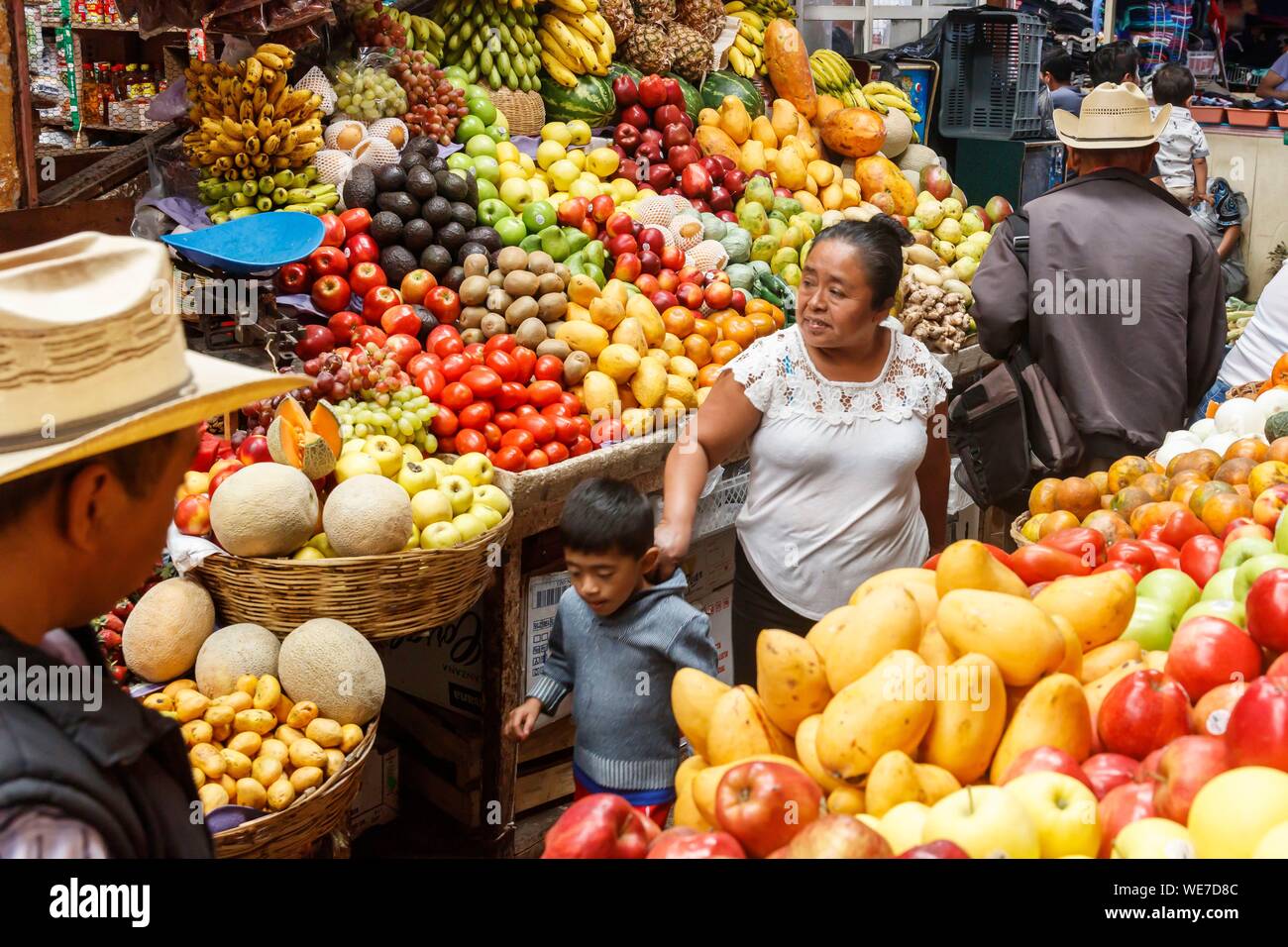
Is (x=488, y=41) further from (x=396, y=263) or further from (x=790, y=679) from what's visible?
(x=790, y=679)

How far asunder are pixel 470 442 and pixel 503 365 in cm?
36

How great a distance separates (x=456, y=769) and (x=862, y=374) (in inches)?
80.1

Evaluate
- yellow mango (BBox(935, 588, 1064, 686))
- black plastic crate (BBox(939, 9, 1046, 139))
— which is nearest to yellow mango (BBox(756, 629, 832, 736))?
yellow mango (BBox(935, 588, 1064, 686))

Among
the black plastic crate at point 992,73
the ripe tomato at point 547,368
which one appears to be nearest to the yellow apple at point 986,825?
the ripe tomato at point 547,368

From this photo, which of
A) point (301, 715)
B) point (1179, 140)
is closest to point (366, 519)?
point (301, 715)

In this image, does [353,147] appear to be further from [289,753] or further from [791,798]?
[791,798]

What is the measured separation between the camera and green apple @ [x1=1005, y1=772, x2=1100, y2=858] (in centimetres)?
137

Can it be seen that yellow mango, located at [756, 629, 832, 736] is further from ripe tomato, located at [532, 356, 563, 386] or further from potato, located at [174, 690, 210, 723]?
ripe tomato, located at [532, 356, 563, 386]

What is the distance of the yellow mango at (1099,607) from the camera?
6.29 ft

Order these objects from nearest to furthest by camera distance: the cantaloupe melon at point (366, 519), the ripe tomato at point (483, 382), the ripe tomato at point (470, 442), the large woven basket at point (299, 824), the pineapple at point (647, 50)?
the large woven basket at point (299, 824) → the cantaloupe melon at point (366, 519) → the ripe tomato at point (470, 442) → the ripe tomato at point (483, 382) → the pineapple at point (647, 50)

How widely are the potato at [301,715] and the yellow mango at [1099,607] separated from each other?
191 centimetres

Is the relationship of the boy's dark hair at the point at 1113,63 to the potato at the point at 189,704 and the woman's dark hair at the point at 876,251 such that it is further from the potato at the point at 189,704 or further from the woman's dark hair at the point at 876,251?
the potato at the point at 189,704

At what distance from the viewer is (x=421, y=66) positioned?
5316 mm

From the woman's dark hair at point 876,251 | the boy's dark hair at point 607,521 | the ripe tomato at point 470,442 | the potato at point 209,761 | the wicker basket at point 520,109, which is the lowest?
the potato at point 209,761
